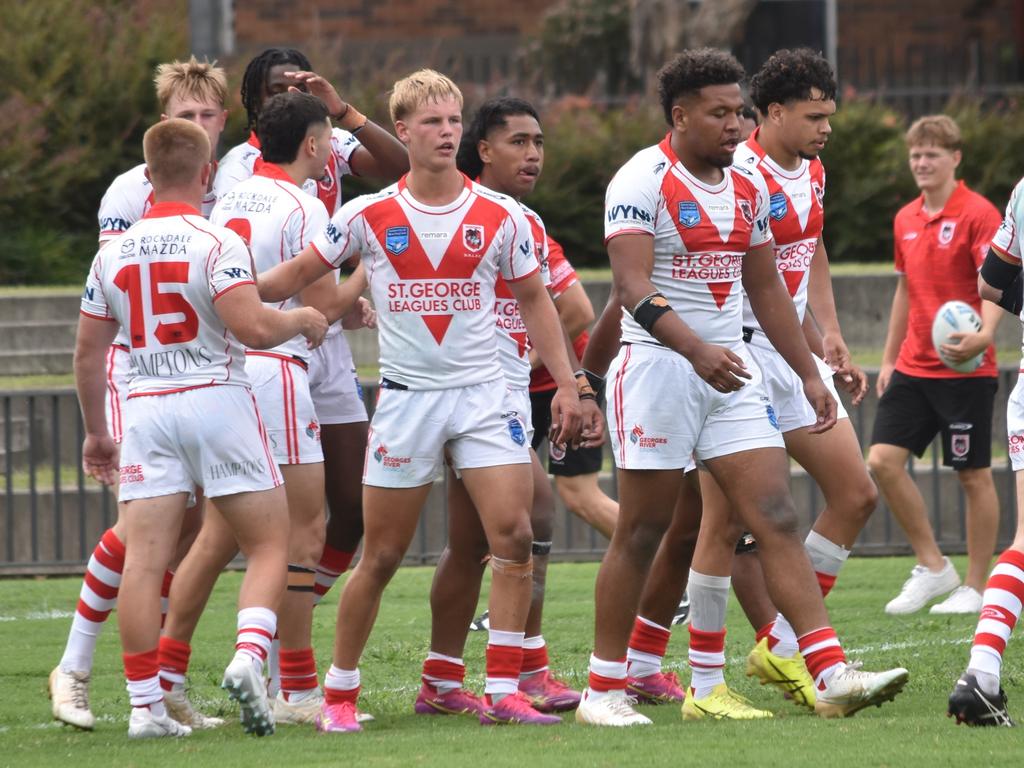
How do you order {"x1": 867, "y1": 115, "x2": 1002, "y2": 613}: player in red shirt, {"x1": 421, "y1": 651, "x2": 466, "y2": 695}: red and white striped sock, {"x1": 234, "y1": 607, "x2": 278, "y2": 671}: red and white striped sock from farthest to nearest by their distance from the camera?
1. {"x1": 867, "y1": 115, "x2": 1002, "y2": 613}: player in red shirt
2. {"x1": 421, "y1": 651, "x2": 466, "y2": 695}: red and white striped sock
3. {"x1": 234, "y1": 607, "x2": 278, "y2": 671}: red and white striped sock

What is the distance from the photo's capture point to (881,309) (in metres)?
15.6

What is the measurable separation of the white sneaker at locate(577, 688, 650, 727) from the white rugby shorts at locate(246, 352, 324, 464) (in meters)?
1.33

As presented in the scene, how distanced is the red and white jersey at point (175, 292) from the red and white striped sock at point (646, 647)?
191 cm

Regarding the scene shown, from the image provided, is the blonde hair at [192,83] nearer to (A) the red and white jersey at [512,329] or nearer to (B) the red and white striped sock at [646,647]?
(A) the red and white jersey at [512,329]

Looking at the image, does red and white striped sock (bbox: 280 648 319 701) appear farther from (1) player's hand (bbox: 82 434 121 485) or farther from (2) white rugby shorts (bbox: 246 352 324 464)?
(1) player's hand (bbox: 82 434 121 485)

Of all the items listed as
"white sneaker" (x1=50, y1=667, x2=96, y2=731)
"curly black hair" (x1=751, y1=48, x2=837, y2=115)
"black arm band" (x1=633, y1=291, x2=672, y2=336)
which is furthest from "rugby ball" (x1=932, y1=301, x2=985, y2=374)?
"white sneaker" (x1=50, y1=667, x2=96, y2=731)

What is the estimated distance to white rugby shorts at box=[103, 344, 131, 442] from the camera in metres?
7.21

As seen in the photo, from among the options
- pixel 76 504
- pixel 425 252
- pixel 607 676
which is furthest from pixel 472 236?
pixel 76 504

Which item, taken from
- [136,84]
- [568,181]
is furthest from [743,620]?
[136,84]

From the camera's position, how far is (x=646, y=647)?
719cm

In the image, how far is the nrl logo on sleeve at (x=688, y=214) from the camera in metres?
6.42

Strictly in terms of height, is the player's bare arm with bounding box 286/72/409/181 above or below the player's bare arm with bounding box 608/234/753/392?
above

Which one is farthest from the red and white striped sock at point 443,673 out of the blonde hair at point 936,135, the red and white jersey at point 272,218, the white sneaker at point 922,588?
the blonde hair at point 936,135

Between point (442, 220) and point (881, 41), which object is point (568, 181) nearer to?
point (881, 41)
